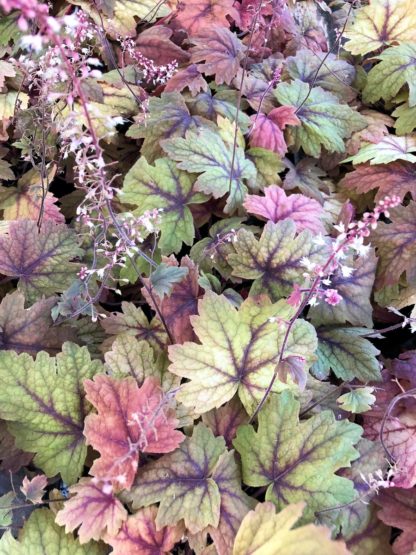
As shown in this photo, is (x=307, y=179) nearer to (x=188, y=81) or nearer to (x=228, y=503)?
(x=188, y=81)

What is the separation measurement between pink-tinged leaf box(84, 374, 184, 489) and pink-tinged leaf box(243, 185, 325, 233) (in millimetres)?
546

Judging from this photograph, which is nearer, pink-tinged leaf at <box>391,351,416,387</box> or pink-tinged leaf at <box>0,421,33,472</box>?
pink-tinged leaf at <box>0,421,33,472</box>

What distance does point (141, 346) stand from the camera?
1.13 metres

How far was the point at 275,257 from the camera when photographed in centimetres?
128

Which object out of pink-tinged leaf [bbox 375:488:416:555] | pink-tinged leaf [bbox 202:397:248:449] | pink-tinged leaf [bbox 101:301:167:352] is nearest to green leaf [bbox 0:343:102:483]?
pink-tinged leaf [bbox 101:301:167:352]

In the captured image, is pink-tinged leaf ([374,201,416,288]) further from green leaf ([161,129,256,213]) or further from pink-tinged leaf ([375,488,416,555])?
pink-tinged leaf ([375,488,416,555])

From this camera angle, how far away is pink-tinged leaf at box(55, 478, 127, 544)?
926 millimetres

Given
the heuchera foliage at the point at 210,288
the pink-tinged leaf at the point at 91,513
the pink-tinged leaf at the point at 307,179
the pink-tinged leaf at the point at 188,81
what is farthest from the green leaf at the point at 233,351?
the pink-tinged leaf at the point at 188,81

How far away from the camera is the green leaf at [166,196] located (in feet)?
4.46

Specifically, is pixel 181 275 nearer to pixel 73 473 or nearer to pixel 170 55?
pixel 73 473

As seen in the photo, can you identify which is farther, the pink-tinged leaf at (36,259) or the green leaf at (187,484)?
the pink-tinged leaf at (36,259)

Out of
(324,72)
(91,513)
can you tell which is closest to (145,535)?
(91,513)

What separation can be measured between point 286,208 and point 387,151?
1.18ft

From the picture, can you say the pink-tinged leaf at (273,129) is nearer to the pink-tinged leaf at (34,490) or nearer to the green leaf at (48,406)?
the green leaf at (48,406)
